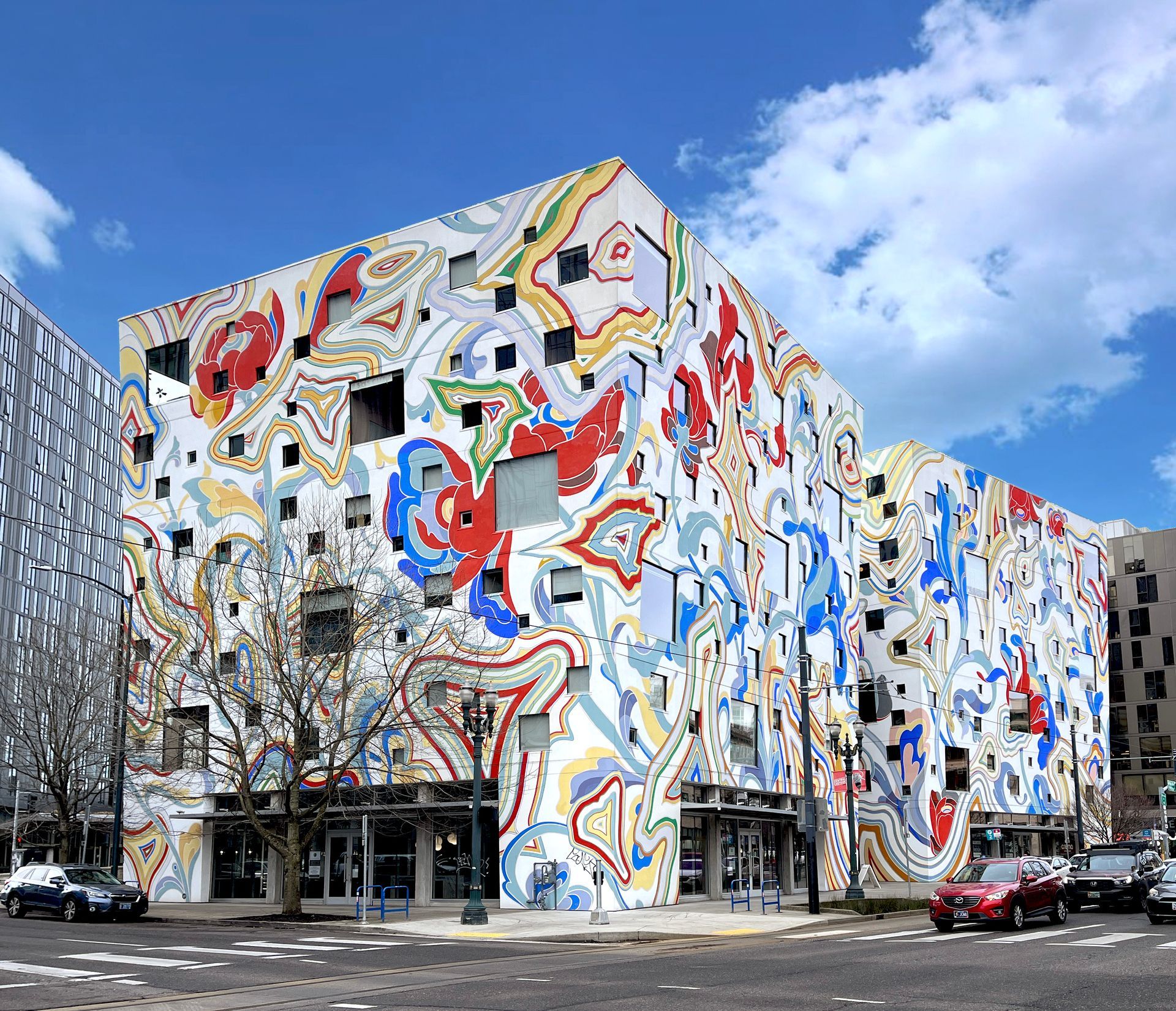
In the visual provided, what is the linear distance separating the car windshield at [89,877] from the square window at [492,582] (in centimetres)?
1481

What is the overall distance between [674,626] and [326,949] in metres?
20.7

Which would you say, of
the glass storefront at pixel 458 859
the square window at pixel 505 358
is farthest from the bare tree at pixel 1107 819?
the square window at pixel 505 358

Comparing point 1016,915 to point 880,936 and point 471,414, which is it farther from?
point 471,414

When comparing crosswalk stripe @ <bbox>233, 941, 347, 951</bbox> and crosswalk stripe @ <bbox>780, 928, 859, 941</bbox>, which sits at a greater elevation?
crosswalk stripe @ <bbox>233, 941, 347, 951</bbox>

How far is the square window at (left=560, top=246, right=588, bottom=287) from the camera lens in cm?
4306

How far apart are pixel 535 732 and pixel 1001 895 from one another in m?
17.6

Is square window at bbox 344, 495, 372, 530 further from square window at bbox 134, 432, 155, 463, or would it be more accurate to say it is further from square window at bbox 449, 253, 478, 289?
square window at bbox 134, 432, 155, 463

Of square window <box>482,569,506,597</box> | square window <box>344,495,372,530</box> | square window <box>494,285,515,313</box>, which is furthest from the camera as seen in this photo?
square window <box>344,495,372,530</box>

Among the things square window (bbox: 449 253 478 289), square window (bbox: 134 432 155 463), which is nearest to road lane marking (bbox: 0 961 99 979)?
square window (bbox: 449 253 478 289)

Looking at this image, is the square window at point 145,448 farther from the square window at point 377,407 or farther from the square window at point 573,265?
the square window at point 573,265

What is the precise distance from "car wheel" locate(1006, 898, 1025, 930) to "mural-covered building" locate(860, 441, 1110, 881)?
3632 cm

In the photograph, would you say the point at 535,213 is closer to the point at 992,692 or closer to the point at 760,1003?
the point at 760,1003

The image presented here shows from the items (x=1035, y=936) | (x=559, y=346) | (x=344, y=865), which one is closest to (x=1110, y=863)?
(x=1035, y=936)

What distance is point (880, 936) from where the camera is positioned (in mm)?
26953
